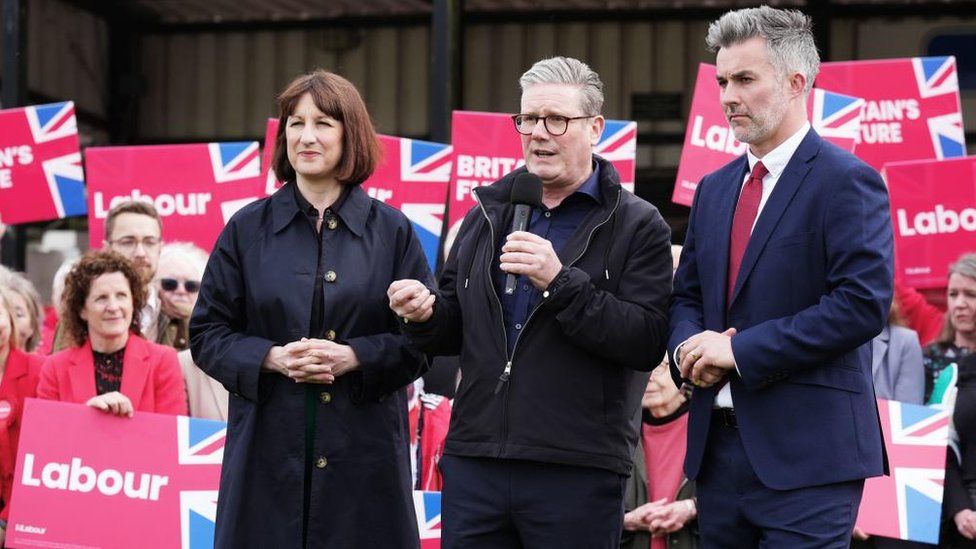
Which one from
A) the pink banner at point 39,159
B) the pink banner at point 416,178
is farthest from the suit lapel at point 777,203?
the pink banner at point 39,159

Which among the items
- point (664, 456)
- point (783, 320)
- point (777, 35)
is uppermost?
point (777, 35)

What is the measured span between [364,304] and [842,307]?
1.35m

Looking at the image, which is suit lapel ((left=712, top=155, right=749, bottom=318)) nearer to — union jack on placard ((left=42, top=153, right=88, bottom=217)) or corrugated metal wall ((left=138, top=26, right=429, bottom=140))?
union jack on placard ((left=42, top=153, right=88, bottom=217))

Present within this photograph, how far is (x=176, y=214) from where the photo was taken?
24.1ft

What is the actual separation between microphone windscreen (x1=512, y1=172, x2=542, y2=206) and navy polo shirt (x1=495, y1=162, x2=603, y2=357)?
0.43ft

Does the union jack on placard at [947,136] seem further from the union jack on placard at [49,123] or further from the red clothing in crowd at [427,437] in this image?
the union jack on placard at [49,123]

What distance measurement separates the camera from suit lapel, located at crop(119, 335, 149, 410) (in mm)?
A: 5391

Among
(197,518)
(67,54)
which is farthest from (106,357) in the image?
(67,54)

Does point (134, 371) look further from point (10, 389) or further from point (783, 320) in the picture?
point (783, 320)

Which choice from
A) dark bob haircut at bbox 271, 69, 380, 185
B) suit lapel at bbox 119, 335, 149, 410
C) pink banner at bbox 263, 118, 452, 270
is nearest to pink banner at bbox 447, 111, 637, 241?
pink banner at bbox 263, 118, 452, 270

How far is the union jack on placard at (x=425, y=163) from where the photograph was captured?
278 inches

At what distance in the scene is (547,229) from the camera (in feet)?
12.4

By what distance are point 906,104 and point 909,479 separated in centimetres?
270

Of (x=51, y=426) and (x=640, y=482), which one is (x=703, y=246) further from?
(x=51, y=426)
